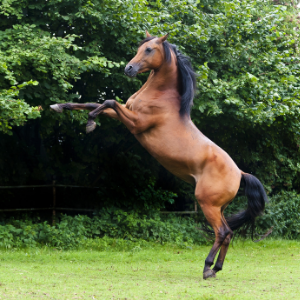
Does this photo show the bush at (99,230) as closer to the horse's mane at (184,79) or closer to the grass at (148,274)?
the grass at (148,274)

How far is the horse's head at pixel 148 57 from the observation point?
18.5 feet

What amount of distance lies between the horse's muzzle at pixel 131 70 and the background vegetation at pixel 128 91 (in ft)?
5.86

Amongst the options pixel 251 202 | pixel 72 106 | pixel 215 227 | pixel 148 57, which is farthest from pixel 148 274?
pixel 148 57

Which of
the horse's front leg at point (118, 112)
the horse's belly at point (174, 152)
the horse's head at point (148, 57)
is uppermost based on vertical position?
the horse's head at point (148, 57)

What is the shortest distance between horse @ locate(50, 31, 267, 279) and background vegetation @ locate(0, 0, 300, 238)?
71.2 inches

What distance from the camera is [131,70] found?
552 cm

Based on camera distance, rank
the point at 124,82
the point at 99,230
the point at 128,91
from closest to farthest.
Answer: the point at 124,82
the point at 128,91
the point at 99,230

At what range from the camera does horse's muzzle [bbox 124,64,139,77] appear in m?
5.50

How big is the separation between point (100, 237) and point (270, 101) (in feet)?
15.4

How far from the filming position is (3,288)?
494 centimetres

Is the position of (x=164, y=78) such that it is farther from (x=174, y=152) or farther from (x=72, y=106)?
(x=72, y=106)

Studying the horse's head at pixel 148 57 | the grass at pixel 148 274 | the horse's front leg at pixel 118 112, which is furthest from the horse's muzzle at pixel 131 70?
the grass at pixel 148 274

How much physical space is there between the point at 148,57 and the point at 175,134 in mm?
1069

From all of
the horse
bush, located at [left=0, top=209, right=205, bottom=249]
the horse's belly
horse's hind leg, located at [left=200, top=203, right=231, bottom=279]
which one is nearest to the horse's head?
the horse
